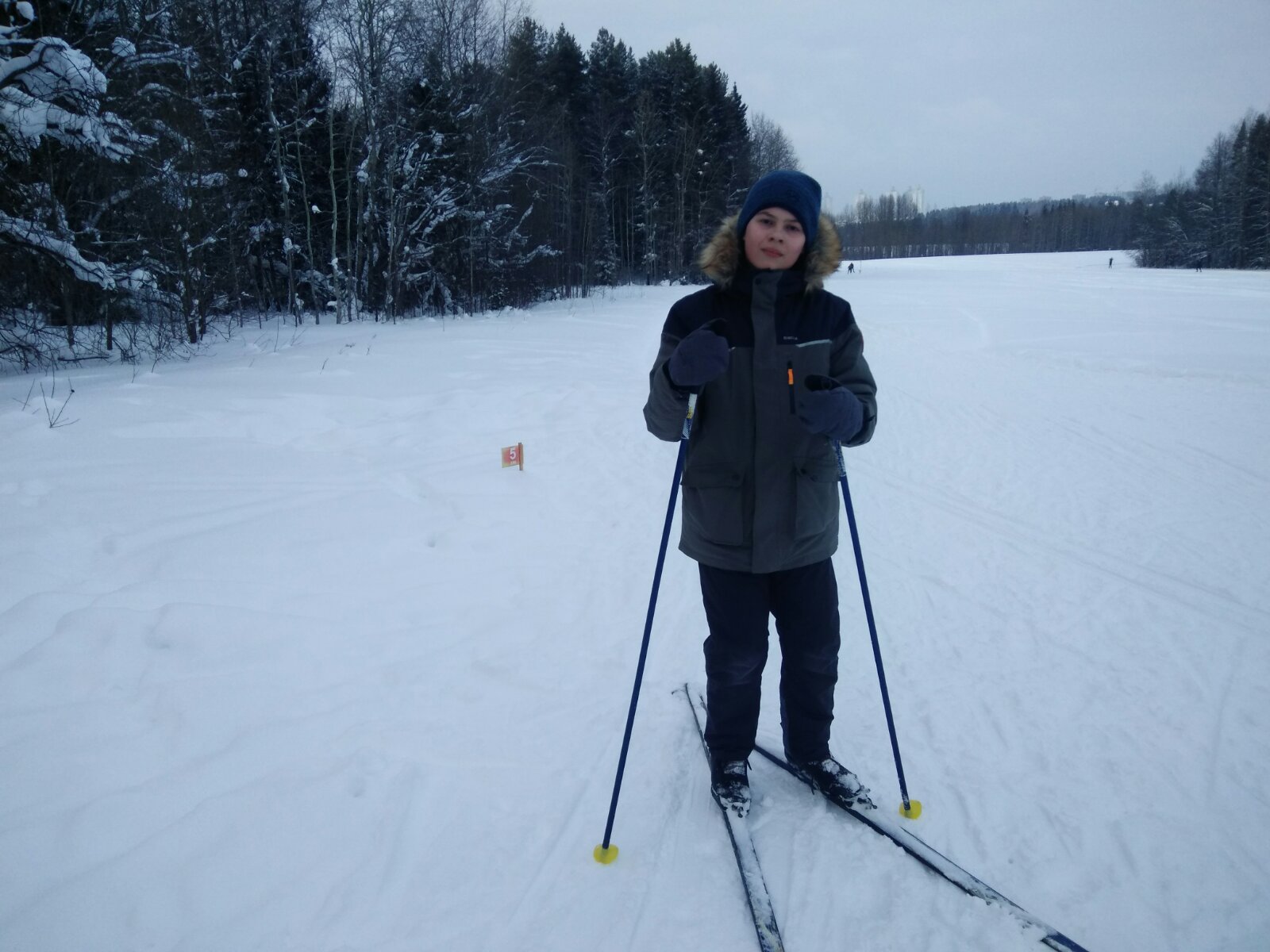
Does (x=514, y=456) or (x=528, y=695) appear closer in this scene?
(x=528, y=695)

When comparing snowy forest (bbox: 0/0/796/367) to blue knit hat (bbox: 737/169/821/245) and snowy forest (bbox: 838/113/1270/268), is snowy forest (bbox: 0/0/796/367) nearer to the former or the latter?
blue knit hat (bbox: 737/169/821/245)

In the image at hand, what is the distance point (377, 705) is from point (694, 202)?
34.9 metres

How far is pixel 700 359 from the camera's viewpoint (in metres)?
1.95

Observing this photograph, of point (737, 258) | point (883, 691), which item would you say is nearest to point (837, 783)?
point (883, 691)

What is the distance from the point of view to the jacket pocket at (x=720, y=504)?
2.16 m

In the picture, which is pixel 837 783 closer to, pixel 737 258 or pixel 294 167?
pixel 737 258

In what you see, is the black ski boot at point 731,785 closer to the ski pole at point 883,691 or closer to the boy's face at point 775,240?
the ski pole at point 883,691

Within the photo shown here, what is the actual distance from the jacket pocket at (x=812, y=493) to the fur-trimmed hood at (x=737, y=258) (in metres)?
0.60

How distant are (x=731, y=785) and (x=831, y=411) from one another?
4.69 feet

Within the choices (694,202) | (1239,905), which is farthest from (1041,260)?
(1239,905)

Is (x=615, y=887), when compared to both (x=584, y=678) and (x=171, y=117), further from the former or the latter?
(x=171, y=117)

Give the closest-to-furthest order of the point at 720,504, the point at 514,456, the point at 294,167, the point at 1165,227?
the point at 720,504 → the point at 514,456 → the point at 294,167 → the point at 1165,227

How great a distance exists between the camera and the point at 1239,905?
80.7 inches

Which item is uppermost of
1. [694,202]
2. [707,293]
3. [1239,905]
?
[694,202]
